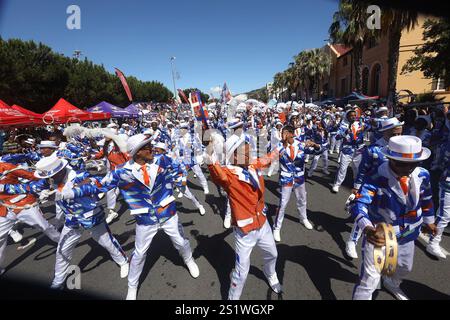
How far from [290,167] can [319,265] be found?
1831 mm

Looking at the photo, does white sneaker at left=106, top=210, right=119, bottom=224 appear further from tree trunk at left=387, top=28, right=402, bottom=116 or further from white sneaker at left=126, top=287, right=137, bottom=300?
tree trunk at left=387, top=28, right=402, bottom=116

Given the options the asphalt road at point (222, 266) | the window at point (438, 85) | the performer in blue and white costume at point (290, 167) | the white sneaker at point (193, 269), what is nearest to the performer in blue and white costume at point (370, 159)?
the asphalt road at point (222, 266)

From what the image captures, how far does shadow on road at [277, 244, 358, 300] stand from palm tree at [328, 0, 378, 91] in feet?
55.9

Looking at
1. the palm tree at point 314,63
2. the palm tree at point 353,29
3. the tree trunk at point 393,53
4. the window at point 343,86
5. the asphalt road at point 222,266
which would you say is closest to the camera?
the asphalt road at point 222,266

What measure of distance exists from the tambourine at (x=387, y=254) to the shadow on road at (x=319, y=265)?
129cm

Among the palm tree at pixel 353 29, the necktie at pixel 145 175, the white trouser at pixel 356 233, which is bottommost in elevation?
the white trouser at pixel 356 233

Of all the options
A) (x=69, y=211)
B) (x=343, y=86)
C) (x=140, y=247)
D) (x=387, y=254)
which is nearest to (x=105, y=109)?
(x=69, y=211)

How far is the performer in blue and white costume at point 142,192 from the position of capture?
10.2 feet

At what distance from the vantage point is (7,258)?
15.3 ft

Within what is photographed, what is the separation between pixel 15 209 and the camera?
13.6ft

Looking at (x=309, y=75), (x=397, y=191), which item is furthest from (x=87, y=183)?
(x=309, y=75)

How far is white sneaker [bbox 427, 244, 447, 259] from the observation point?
152 inches

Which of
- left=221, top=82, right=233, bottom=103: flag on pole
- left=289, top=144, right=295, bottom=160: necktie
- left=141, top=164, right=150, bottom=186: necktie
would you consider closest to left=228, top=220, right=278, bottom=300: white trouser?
left=141, top=164, right=150, bottom=186: necktie

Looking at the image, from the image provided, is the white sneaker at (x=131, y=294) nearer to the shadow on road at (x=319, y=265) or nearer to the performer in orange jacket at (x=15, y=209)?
the shadow on road at (x=319, y=265)
